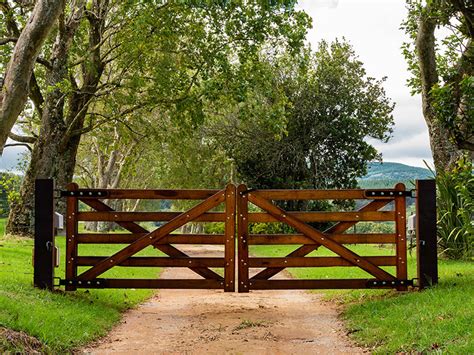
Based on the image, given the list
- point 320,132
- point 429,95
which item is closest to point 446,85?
point 429,95

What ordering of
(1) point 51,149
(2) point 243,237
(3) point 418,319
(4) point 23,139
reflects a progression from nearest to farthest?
1. (3) point 418,319
2. (2) point 243,237
3. (1) point 51,149
4. (4) point 23,139

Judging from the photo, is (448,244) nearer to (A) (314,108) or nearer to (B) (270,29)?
(B) (270,29)

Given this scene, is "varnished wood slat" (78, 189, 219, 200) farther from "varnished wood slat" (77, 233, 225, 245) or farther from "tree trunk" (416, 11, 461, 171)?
"tree trunk" (416, 11, 461, 171)

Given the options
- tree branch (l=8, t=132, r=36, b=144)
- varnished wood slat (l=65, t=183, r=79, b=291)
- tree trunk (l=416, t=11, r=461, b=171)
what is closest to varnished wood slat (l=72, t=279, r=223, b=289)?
varnished wood slat (l=65, t=183, r=79, b=291)

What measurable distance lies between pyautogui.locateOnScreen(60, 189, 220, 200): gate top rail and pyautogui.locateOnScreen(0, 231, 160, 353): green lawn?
5.60ft

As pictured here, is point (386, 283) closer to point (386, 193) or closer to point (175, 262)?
point (386, 193)

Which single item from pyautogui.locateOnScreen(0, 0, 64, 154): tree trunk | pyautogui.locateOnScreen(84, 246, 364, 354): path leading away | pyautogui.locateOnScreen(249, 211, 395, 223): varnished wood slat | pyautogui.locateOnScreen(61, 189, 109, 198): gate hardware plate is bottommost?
pyautogui.locateOnScreen(84, 246, 364, 354): path leading away

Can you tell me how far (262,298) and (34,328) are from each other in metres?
6.03

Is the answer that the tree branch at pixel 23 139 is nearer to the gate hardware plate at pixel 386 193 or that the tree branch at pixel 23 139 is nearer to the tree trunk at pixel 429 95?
the tree trunk at pixel 429 95

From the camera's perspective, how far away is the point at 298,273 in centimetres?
1683

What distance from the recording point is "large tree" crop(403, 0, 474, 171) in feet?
51.9

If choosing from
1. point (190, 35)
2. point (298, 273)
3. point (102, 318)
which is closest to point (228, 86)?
point (190, 35)

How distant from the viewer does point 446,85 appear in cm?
1555

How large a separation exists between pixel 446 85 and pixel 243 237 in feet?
24.7
